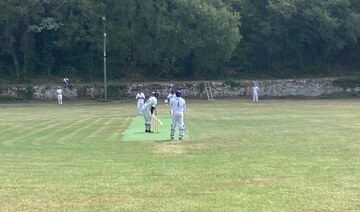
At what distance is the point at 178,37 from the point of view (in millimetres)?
63812

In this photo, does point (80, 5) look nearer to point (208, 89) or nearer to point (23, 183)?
point (208, 89)

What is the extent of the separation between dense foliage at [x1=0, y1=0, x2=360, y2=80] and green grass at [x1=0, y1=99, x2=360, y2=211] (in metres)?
38.9

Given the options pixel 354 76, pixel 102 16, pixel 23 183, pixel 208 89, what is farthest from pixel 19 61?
pixel 23 183

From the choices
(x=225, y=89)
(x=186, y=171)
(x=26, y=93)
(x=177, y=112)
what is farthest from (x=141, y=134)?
(x=26, y=93)

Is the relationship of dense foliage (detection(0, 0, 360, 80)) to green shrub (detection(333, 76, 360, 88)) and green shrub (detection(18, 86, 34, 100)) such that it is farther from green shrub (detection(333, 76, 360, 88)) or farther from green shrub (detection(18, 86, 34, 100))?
green shrub (detection(18, 86, 34, 100))

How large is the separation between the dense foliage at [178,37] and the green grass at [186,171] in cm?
3889

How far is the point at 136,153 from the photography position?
739 inches

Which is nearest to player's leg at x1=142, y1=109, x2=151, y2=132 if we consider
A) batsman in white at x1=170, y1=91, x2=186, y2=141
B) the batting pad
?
the batting pad

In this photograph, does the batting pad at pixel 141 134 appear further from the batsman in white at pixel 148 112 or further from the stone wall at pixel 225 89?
the stone wall at pixel 225 89

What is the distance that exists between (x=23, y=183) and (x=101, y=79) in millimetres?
55730

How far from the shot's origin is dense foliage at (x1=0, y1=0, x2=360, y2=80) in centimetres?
6372

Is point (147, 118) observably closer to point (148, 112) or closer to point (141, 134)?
point (148, 112)

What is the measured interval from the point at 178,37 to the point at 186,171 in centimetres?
4970

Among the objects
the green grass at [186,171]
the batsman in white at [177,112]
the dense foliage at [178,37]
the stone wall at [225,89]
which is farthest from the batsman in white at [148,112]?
the dense foliage at [178,37]
